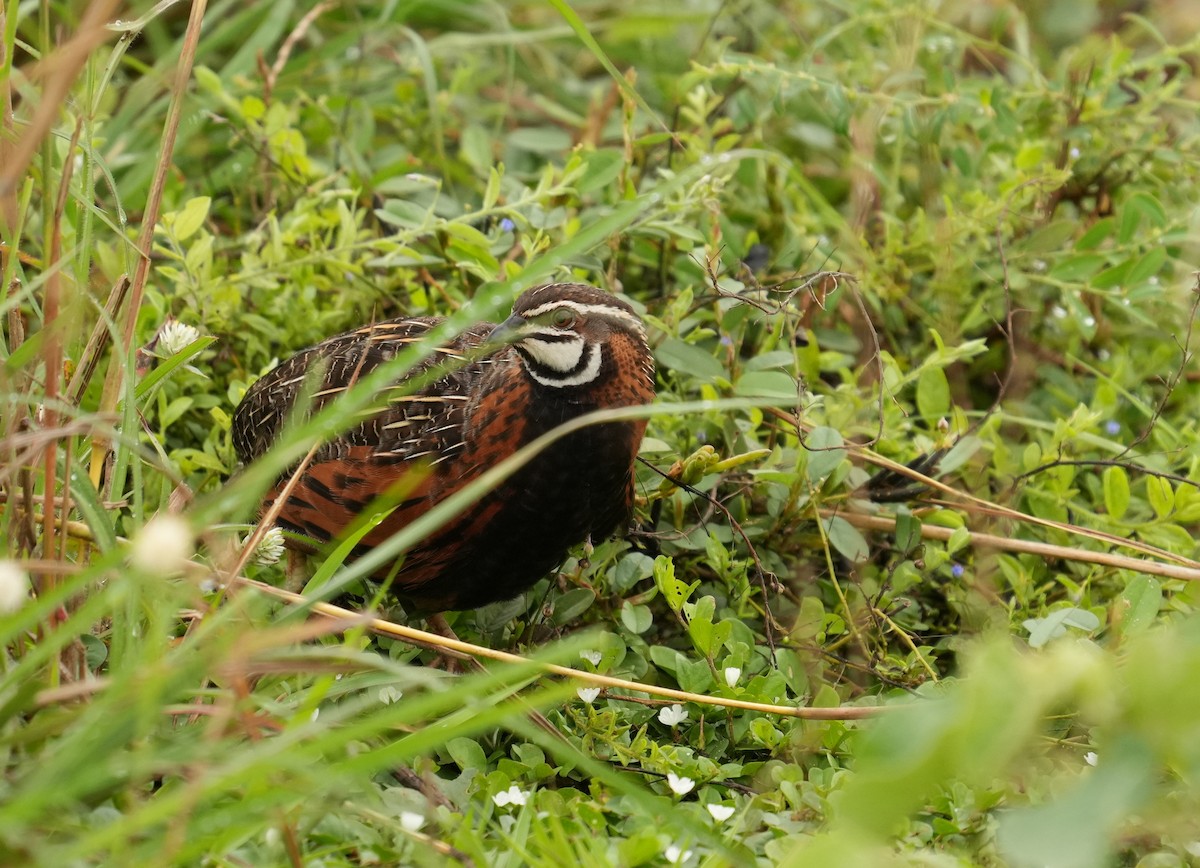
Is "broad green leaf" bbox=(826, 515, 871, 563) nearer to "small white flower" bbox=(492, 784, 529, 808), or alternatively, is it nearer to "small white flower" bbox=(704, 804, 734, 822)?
"small white flower" bbox=(704, 804, 734, 822)

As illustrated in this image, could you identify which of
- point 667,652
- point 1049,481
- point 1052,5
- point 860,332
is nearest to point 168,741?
point 667,652

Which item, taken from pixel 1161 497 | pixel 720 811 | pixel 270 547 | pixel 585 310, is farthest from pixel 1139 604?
pixel 270 547

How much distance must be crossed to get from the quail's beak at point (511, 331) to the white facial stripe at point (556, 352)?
3 cm

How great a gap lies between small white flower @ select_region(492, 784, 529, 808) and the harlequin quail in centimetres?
54

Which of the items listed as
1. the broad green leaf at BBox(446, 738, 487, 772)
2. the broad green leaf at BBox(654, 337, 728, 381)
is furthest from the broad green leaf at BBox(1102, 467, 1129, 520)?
the broad green leaf at BBox(446, 738, 487, 772)

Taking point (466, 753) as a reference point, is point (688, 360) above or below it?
above

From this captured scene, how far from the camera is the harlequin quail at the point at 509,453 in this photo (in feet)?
8.89

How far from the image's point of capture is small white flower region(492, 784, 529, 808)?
2.35 m

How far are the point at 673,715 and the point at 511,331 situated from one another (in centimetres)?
85

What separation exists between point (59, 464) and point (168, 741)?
2.60 feet

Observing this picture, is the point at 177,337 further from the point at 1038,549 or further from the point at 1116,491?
the point at 1116,491

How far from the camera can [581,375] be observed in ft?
9.08

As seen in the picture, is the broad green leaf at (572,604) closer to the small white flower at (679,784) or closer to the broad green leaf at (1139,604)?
the small white flower at (679,784)

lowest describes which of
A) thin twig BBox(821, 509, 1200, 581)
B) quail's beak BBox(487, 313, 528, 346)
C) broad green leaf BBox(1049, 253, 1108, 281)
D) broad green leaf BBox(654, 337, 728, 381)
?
thin twig BBox(821, 509, 1200, 581)
